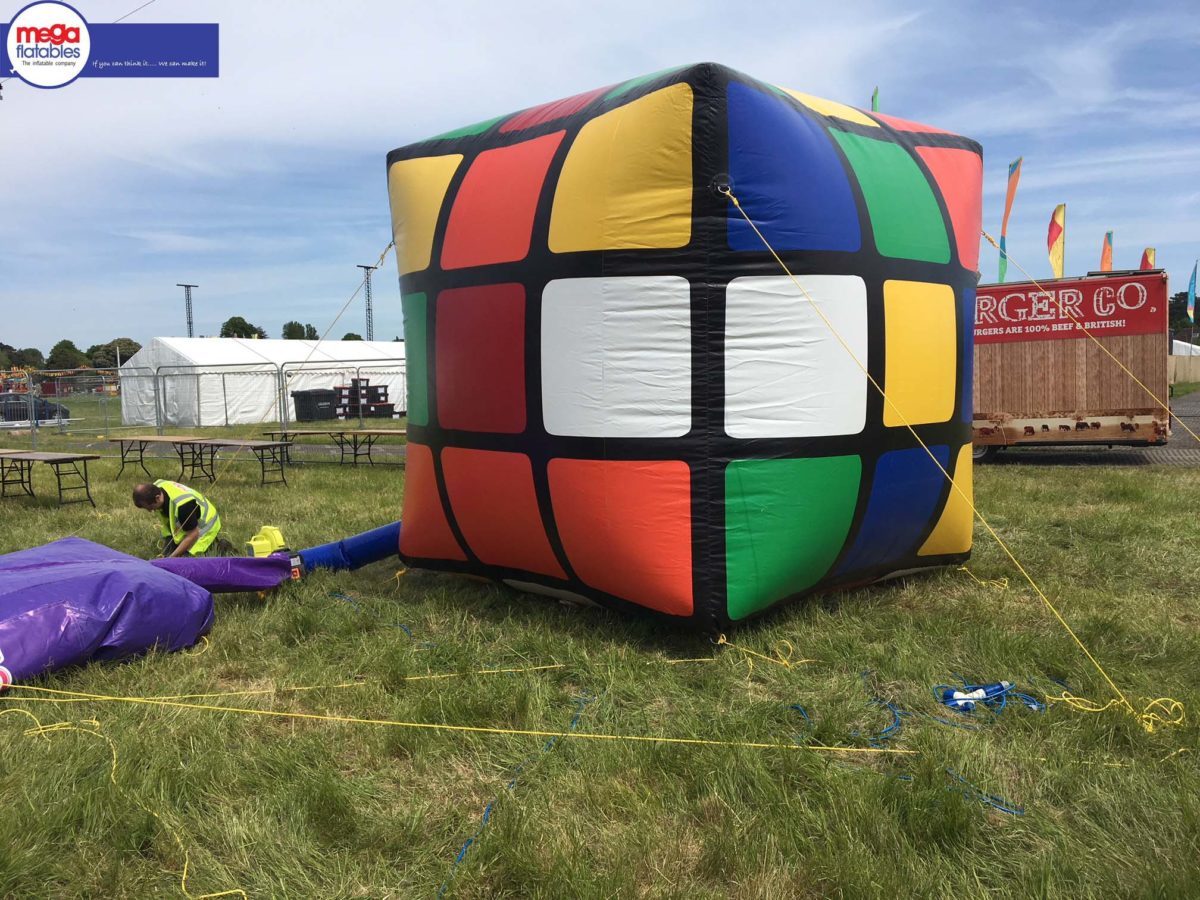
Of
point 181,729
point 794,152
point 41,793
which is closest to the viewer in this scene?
point 41,793

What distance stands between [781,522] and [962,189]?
2463 millimetres

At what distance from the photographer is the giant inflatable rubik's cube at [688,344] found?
4062 millimetres

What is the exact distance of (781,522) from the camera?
4215mm

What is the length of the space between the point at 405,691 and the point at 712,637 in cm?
149

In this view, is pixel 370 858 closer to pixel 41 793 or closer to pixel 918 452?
pixel 41 793

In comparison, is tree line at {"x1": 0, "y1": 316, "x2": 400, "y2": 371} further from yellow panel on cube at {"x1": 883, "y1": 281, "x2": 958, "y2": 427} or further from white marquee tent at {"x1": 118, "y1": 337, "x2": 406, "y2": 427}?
yellow panel on cube at {"x1": 883, "y1": 281, "x2": 958, "y2": 427}

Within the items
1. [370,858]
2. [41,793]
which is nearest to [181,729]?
[41,793]

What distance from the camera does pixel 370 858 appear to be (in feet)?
8.64

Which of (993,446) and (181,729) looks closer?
(181,729)

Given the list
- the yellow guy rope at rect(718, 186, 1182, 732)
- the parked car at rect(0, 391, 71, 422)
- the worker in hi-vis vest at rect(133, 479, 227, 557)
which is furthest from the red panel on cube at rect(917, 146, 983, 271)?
the parked car at rect(0, 391, 71, 422)

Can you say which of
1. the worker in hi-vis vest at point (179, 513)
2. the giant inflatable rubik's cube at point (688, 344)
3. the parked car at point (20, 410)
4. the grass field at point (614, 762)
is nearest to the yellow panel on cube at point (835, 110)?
the giant inflatable rubik's cube at point (688, 344)

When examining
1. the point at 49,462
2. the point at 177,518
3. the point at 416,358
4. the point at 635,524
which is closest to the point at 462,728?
the point at 635,524

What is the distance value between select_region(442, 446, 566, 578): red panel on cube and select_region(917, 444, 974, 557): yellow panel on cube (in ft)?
7.45

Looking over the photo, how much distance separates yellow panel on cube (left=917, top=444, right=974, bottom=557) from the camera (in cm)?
514
